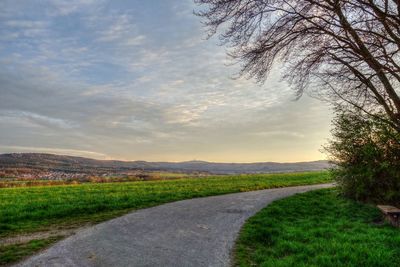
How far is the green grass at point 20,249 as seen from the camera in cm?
805

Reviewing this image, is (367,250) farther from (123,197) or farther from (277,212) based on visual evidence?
(123,197)

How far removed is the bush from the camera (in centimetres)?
1566

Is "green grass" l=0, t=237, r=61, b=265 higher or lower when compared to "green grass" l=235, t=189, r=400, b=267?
lower

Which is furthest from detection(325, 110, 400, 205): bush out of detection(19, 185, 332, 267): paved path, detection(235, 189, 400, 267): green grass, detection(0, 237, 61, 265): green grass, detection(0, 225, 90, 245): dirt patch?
detection(0, 237, 61, 265): green grass

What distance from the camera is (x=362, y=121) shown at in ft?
53.9

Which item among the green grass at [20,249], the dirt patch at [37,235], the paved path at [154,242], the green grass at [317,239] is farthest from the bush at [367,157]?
the green grass at [20,249]

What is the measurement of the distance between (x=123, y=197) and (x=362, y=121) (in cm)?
1249

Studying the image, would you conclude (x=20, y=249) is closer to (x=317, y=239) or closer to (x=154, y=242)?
(x=154, y=242)

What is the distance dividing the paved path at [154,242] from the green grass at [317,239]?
1.93 ft

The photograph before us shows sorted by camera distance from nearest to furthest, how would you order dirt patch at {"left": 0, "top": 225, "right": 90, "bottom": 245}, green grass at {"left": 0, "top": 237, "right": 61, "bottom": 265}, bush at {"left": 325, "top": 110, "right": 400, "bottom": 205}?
green grass at {"left": 0, "top": 237, "right": 61, "bottom": 265}
dirt patch at {"left": 0, "top": 225, "right": 90, "bottom": 245}
bush at {"left": 325, "top": 110, "right": 400, "bottom": 205}

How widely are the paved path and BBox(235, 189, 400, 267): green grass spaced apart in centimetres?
59

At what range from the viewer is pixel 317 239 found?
9477mm

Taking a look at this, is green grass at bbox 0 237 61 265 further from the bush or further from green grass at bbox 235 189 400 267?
the bush

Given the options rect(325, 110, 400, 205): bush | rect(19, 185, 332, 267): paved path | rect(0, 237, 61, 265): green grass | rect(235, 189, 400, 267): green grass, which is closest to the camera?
rect(19, 185, 332, 267): paved path
